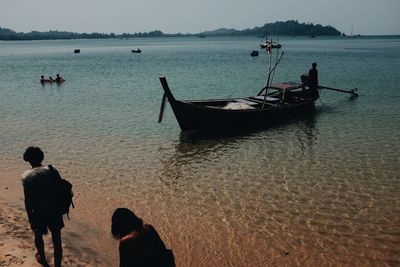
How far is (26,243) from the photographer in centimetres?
762

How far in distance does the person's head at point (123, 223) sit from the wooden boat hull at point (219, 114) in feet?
40.8

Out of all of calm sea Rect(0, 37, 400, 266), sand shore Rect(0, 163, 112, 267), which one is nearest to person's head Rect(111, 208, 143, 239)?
sand shore Rect(0, 163, 112, 267)

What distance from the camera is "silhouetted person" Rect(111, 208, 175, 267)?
152 inches

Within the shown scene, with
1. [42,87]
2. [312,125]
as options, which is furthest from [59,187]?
[42,87]

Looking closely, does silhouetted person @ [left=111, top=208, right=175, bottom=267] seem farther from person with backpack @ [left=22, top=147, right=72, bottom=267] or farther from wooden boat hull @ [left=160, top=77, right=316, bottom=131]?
wooden boat hull @ [left=160, top=77, right=316, bottom=131]

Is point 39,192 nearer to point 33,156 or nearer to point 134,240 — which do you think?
point 33,156

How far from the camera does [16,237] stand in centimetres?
793

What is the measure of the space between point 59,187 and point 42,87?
3350 centimetres

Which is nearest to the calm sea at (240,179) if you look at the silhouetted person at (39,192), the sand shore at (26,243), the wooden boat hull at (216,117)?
the sand shore at (26,243)

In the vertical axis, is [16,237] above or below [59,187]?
below

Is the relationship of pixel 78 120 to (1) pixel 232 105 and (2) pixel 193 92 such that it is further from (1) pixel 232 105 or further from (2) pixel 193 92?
(2) pixel 193 92

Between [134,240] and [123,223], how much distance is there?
8.2 inches

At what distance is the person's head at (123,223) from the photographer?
12.7 feet

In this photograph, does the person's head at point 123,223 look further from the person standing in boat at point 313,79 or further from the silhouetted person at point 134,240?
the person standing in boat at point 313,79
